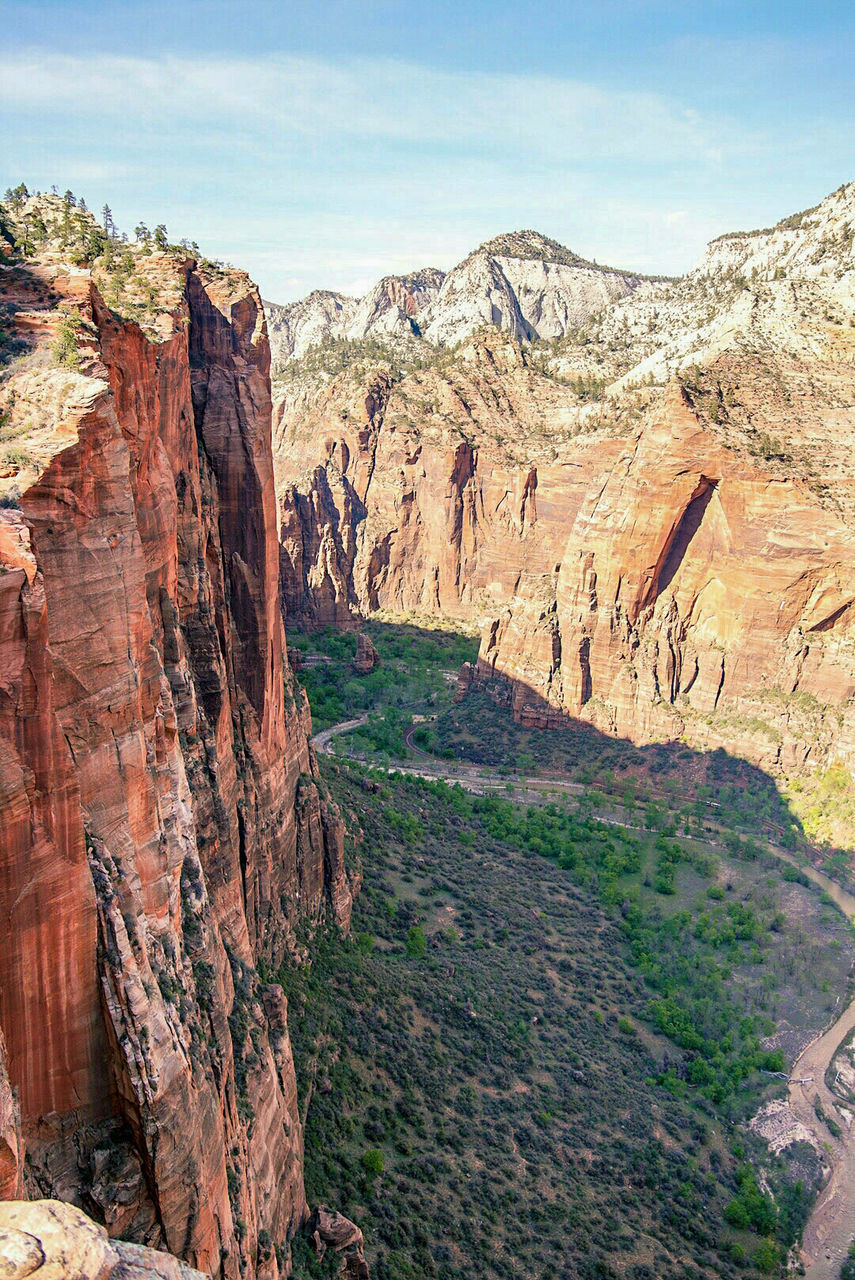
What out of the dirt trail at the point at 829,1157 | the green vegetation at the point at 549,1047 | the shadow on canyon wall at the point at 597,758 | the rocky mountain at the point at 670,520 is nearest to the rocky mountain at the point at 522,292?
the rocky mountain at the point at 670,520

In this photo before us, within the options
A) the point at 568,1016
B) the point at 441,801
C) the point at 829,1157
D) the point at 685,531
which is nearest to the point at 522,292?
the point at 685,531

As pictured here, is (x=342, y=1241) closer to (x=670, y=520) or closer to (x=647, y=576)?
(x=647, y=576)

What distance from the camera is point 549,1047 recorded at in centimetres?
4506

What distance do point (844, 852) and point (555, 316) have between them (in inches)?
5865

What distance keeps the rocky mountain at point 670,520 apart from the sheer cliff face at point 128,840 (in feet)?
180

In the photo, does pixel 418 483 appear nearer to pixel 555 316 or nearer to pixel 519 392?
pixel 519 392

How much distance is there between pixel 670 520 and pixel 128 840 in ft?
222

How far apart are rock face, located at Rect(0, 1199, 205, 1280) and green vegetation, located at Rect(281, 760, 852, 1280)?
21.2 metres

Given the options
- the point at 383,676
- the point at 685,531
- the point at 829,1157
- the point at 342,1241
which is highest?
the point at 685,531

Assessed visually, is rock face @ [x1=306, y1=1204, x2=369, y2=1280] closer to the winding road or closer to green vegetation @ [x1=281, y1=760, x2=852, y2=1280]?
green vegetation @ [x1=281, y1=760, x2=852, y2=1280]

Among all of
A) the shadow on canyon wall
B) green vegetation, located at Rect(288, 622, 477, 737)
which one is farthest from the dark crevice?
green vegetation, located at Rect(288, 622, 477, 737)

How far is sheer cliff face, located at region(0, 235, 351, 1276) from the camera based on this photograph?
45.0 feet

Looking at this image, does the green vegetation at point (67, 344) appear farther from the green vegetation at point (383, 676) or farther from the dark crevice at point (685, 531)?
the green vegetation at point (383, 676)

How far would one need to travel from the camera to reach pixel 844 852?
67312mm
